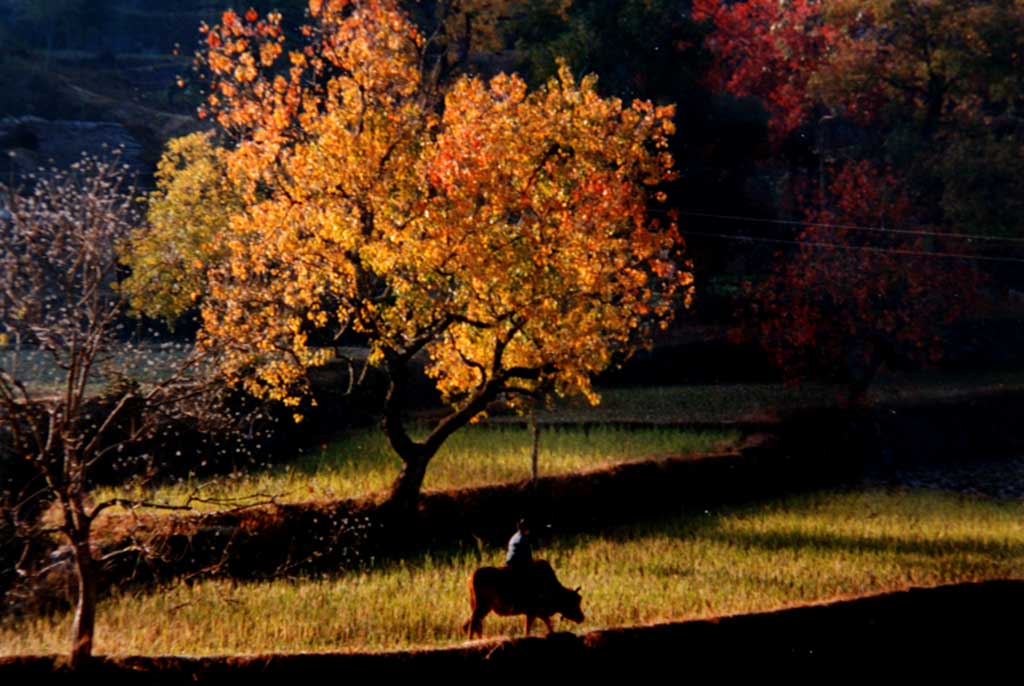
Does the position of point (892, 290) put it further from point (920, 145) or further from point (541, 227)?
point (541, 227)

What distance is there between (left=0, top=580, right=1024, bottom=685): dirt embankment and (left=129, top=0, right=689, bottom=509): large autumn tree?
548 centimetres

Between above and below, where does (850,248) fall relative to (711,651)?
above

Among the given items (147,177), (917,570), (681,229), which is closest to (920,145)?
(681,229)

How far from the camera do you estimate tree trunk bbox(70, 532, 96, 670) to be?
45.0ft

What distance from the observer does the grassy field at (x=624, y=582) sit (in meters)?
15.4

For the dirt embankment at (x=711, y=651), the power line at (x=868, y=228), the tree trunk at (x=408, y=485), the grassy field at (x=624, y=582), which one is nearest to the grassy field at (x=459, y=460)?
the tree trunk at (x=408, y=485)

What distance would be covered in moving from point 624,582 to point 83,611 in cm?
859

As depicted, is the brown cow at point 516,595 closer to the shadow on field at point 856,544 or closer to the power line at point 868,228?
the shadow on field at point 856,544

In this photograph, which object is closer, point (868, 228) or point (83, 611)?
point (83, 611)

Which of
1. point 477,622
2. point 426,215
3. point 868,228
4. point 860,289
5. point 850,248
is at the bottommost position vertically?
point 477,622

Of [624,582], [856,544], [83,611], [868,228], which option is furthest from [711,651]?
[868,228]

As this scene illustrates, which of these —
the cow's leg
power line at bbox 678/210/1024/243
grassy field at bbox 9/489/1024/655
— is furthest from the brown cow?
power line at bbox 678/210/1024/243

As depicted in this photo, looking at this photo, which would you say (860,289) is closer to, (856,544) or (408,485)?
(856,544)

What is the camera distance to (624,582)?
18.1 metres
